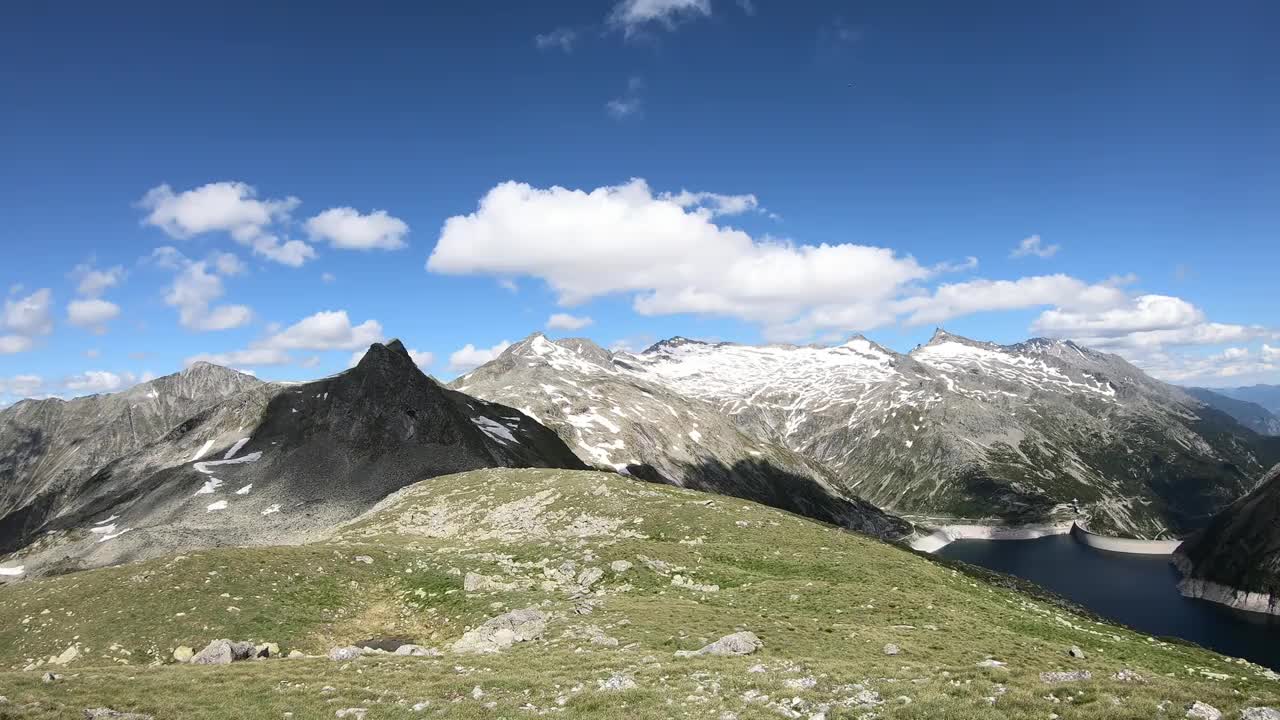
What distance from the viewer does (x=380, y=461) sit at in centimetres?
12975

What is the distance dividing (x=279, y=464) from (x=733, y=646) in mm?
123974

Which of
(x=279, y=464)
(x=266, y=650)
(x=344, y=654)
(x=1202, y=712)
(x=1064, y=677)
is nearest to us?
(x=1202, y=712)

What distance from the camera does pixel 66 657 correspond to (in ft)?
114

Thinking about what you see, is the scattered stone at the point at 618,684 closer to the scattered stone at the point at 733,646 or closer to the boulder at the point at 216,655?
the scattered stone at the point at 733,646

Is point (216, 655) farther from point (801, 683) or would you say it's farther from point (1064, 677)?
point (1064, 677)

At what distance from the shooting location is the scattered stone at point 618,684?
23359 millimetres

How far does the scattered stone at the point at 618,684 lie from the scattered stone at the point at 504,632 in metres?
10.2

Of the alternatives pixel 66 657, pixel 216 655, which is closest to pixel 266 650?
pixel 216 655

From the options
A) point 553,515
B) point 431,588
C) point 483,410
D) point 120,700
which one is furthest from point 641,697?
point 483,410

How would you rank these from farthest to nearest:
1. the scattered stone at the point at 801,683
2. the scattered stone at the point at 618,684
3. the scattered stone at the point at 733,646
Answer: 1. the scattered stone at the point at 733,646
2. the scattered stone at the point at 618,684
3. the scattered stone at the point at 801,683

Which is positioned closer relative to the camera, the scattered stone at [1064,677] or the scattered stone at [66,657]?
the scattered stone at [1064,677]

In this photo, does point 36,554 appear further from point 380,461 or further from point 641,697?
point 641,697

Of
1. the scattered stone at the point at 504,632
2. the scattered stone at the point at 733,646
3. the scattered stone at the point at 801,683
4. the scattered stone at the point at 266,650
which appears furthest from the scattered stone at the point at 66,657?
the scattered stone at the point at 801,683

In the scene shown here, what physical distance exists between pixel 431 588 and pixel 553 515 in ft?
63.9
